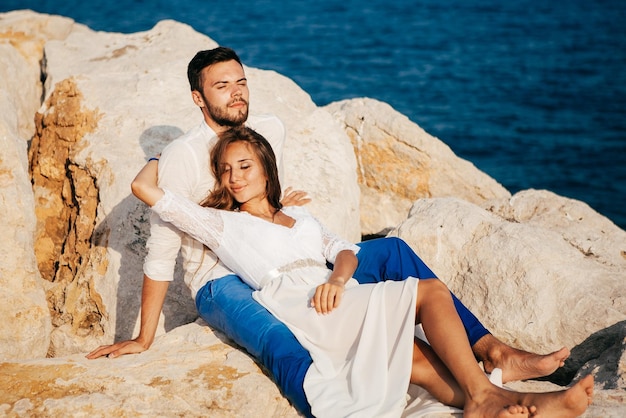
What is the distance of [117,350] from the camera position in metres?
4.55

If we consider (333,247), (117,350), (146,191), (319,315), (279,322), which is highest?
(146,191)

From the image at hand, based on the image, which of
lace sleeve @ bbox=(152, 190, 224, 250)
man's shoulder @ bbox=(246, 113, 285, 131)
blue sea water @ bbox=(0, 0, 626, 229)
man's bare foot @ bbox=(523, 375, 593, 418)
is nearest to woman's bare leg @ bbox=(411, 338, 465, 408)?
man's bare foot @ bbox=(523, 375, 593, 418)

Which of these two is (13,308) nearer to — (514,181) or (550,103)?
(514,181)

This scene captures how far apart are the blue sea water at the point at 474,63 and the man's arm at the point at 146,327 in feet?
28.9

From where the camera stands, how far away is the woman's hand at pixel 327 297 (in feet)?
13.8

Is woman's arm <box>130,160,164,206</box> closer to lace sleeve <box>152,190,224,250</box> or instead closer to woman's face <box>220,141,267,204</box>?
lace sleeve <box>152,190,224,250</box>

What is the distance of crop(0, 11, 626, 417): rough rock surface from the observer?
4.22 meters

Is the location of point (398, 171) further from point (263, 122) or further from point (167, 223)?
point (167, 223)

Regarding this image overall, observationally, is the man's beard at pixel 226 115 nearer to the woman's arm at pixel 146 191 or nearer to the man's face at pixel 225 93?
the man's face at pixel 225 93

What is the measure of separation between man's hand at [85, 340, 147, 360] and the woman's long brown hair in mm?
963

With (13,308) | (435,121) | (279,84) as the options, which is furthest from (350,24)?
(13,308)

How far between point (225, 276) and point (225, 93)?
120 centimetres

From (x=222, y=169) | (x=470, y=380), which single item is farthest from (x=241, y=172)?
(x=470, y=380)

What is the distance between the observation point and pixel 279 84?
25.0 ft
